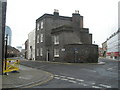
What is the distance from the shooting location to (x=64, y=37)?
107ft

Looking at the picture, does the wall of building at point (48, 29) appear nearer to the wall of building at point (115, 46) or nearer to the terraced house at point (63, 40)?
the terraced house at point (63, 40)

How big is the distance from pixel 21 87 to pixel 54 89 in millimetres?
1892

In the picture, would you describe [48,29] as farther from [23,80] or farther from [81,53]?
[23,80]

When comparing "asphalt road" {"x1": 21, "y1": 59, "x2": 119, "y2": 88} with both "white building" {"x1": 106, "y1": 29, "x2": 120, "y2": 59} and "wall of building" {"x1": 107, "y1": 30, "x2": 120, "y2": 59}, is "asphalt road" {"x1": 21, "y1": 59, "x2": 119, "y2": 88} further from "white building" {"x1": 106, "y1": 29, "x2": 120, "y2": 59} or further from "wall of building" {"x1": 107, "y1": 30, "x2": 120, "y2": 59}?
"wall of building" {"x1": 107, "y1": 30, "x2": 120, "y2": 59}

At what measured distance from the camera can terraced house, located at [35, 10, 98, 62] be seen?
29717 millimetres

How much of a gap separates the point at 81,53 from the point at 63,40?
5.27 metres

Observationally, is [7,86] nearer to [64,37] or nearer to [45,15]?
[64,37]

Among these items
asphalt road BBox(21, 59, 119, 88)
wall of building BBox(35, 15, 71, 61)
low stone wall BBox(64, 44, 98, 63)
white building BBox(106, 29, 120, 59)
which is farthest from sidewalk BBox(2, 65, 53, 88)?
white building BBox(106, 29, 120, 59)

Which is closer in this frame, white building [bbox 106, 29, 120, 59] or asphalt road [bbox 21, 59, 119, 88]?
asphalt road [bbox 21, 59, 119, 88]

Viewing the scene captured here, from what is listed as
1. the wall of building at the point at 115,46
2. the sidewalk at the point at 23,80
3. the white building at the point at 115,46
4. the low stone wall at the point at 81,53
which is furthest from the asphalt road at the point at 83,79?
the wall of building at the point at 115,46

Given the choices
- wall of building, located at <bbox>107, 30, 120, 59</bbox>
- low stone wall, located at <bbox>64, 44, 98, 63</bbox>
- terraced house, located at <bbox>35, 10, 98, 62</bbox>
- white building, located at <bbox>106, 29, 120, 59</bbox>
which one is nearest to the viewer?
low stone wall, located at <bbox>64, 44, 98, 63</bbox>

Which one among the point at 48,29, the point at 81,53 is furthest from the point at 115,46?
the point at 81,53

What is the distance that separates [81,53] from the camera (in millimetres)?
29453

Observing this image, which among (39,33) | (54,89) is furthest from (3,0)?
(39,33)
